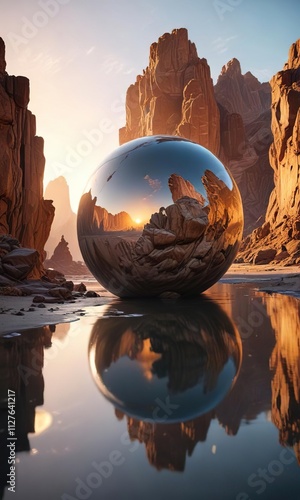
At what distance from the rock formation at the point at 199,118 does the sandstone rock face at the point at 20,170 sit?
3792 cm

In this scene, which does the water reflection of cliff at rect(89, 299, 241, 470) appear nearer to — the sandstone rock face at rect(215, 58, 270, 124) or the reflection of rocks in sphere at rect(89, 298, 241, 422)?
the reflection of rocks in sphere at rect(89, 298, 241, 422)

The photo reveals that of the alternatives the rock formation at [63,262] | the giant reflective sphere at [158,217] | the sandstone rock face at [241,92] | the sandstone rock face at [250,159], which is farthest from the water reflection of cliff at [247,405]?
the sandstone rock face at [241,92]

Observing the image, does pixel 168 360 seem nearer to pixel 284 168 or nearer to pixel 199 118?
pixel 284 168

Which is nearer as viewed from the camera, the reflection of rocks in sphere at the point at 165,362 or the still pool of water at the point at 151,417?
the still pool of water at the point at 151,417

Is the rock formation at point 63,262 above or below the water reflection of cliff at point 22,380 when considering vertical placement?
above

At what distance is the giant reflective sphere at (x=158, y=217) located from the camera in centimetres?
640

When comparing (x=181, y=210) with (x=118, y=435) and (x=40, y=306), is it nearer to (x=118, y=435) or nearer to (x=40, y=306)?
(x=40, y=306)

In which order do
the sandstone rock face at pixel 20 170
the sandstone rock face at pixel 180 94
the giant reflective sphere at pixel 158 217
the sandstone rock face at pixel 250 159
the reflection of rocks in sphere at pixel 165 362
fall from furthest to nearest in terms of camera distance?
1. the sandstone rock face at pixel 250 159
2. the sandstone rock face at pixel 180 94
3. the sandstone rock face at pixel 20 170
4. the giant reflective sphere at pixel 158 217
5. the reflection of rocks in sphere at pixel 165 362

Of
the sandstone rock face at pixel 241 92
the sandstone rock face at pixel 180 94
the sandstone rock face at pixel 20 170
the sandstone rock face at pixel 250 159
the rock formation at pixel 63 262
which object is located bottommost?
the rock formation at pixel 63 262

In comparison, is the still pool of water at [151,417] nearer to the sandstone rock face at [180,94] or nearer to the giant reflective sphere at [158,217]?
the giant reflective sphere at [158,217]

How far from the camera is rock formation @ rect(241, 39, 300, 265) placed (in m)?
33.2

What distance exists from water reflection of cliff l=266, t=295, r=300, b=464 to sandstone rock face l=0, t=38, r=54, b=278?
40.5 feet

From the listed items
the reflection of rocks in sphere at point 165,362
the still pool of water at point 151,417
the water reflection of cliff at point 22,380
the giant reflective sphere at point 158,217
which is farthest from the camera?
the giant reflective sphere at point 158,217

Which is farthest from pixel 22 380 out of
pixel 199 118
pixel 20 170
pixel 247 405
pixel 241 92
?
pixel 241 92
